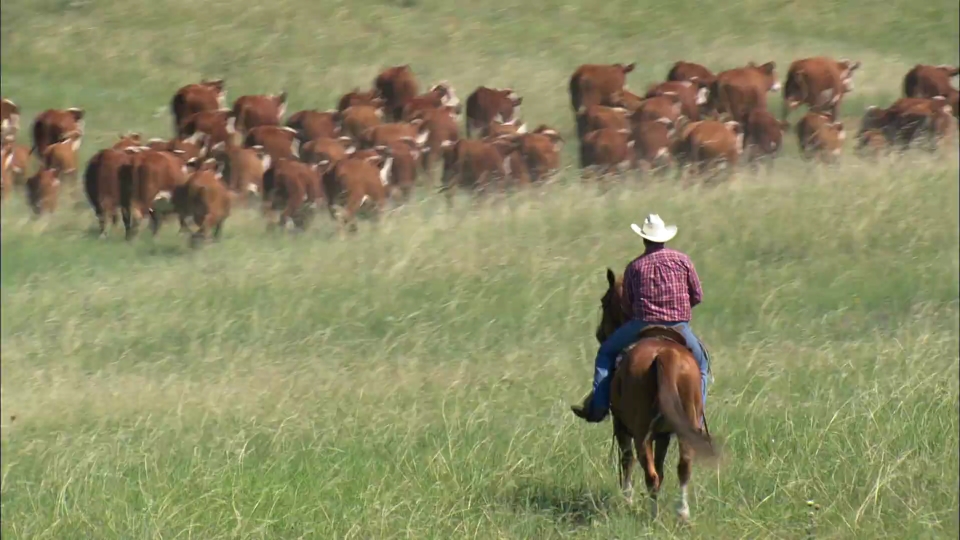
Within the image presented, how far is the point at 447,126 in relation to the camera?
73.7 ft

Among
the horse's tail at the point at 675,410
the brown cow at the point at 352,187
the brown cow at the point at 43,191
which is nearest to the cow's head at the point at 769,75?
the brown cow at the point at 352,187

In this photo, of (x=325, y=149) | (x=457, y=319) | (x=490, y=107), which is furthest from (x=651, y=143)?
(x=457, y=319)

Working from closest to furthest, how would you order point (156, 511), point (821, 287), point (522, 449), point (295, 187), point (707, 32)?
point (156, 511) → point (522, 449) → point (821, 287) → point (295, 187) → point (707, 32)

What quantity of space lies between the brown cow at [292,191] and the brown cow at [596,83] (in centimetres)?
560

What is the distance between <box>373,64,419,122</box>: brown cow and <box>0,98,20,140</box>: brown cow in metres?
5.67

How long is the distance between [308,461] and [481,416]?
1796 mm

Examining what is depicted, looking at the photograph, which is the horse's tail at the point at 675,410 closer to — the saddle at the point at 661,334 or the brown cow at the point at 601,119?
the saddle at the point at 661,334

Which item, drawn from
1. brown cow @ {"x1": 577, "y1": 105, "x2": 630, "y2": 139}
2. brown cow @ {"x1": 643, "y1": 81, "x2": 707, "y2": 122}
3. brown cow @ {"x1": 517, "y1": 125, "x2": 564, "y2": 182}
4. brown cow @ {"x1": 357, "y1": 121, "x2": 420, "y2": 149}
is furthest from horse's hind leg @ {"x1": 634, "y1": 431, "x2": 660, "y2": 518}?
brown cow @ {"x1": 643, "y1": 81, "x2": 707, "y2": 122}

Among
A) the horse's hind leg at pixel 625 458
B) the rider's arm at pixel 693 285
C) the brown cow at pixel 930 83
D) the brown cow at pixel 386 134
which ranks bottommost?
the brown cow at pixel 930 83

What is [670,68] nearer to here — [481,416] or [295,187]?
[295,187]

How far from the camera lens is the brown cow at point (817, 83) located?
76.7 feet

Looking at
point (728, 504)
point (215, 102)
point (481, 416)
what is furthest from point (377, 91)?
point (728, 504)

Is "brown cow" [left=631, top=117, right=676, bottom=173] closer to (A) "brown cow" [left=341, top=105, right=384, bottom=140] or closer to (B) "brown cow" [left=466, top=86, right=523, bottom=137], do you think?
(B) "brown cow" [left=466, top=86, right=523, bottom=137]

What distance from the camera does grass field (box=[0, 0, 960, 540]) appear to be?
901cm
